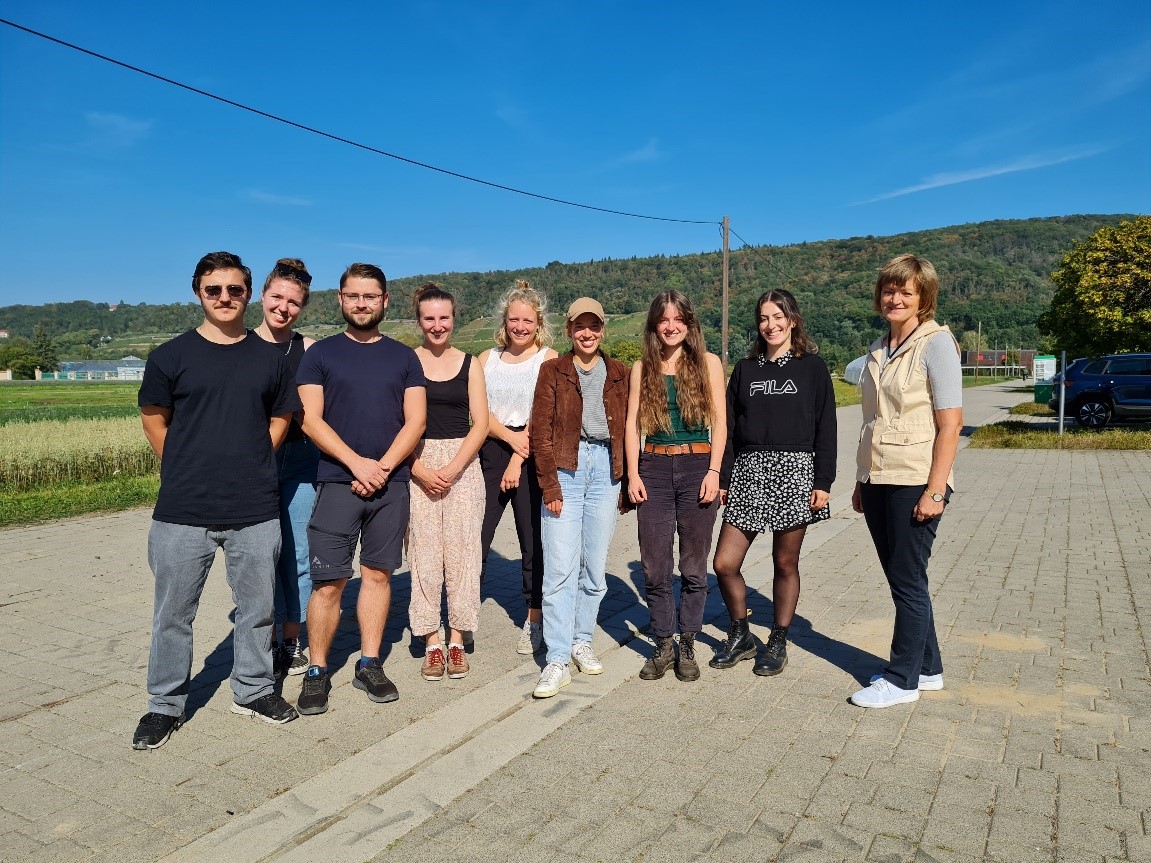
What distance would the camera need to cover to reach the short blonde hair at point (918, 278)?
3.65m

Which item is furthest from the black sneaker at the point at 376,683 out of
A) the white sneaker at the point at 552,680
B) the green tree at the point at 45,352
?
the green tree at the point at 45,352

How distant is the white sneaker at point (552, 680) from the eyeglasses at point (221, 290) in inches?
89.8

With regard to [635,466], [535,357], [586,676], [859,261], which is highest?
[859,261]

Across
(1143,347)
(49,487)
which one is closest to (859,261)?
(1143,347)

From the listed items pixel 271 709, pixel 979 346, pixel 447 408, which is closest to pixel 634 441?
pixel 447 408

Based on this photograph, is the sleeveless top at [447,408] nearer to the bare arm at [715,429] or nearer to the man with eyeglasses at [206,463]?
the man with eyeglasses at [206,463]

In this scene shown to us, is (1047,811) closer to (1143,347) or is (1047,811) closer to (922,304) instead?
(922,304)

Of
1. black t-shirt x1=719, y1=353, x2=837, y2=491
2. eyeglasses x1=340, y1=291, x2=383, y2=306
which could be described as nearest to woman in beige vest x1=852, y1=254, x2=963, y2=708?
black t-shirt x1=719, y1=353, x2=837, y2=491

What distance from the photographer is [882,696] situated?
12.5 feet

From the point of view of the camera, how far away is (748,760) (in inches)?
128

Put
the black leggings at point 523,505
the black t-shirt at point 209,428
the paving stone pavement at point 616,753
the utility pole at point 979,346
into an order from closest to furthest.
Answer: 1. the paving stone pavement at point 616,753
2. the black t-shirt at point 209,428
3. the black leggings at point 523,505
4. the utility pole at point 979,346

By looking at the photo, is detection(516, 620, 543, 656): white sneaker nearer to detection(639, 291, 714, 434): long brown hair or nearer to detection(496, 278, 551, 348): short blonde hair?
detection(639, 291, 714, 434): long brown hair

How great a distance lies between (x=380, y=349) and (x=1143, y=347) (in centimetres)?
1862

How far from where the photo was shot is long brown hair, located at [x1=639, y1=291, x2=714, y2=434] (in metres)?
4.05
